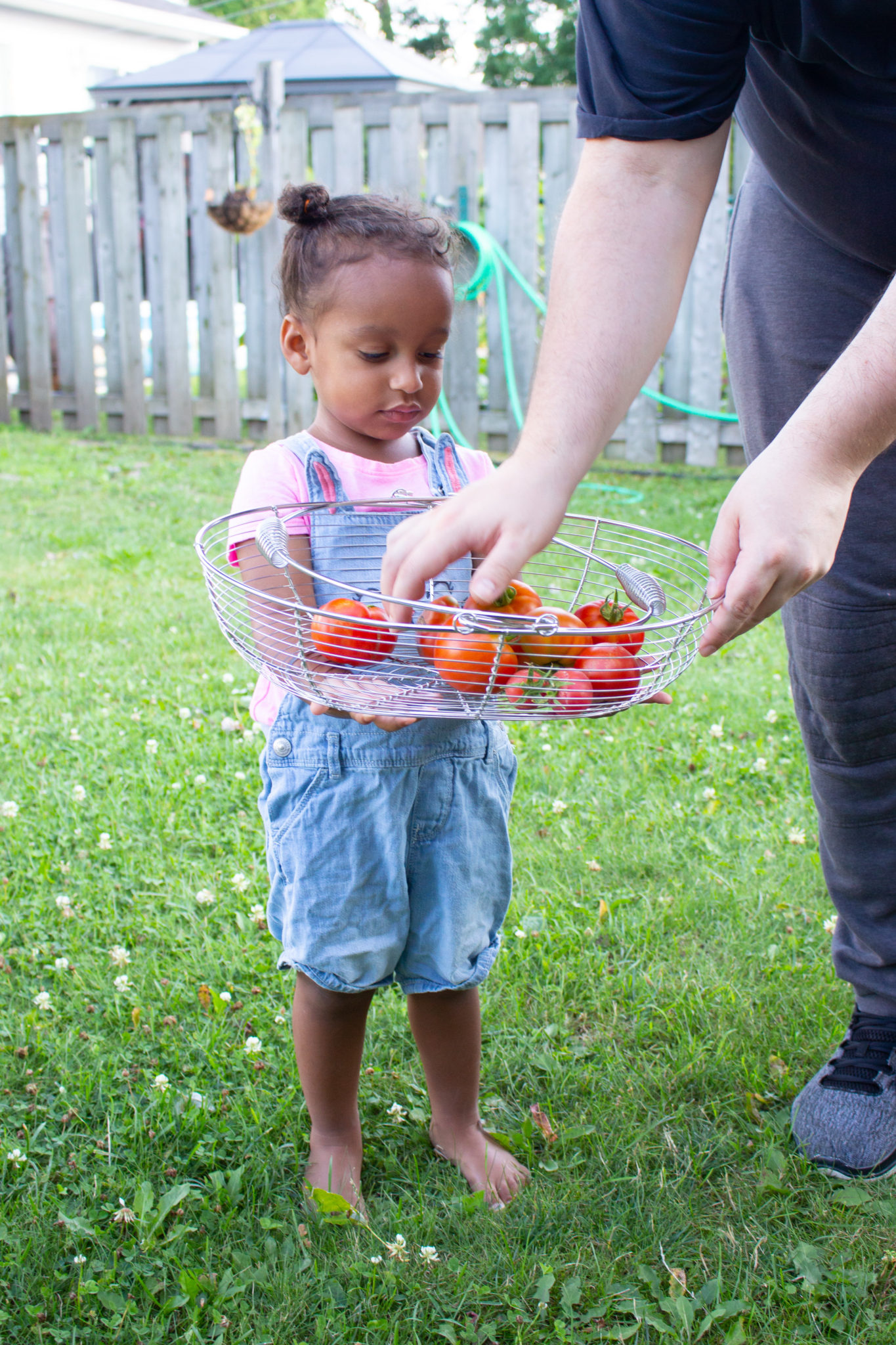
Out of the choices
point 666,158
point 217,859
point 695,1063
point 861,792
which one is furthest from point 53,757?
point 666,158

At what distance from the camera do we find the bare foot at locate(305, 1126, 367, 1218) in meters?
1.88

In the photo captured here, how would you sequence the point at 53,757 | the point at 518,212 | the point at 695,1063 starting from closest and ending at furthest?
Result: the point at 695,1063
the point at 53,757
the point at 518,212

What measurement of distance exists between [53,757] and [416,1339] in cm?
215

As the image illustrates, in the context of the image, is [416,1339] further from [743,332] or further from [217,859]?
[743,332]

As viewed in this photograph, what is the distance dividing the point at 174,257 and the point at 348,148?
1.52 m

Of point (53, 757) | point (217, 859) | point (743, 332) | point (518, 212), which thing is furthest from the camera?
point (518, 212)

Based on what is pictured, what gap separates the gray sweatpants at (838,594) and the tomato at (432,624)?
2.59 ft

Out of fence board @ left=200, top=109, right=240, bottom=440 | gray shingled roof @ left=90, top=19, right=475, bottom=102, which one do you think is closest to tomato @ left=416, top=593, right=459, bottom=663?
fence board @ left=200, top=109, right=240, bottom=440

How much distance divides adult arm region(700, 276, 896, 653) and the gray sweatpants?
701 mm

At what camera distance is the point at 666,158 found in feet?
5.01

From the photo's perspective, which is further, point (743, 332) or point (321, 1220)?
point (743, 332)

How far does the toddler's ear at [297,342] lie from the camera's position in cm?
181

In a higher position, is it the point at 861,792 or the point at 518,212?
the point at 518,212

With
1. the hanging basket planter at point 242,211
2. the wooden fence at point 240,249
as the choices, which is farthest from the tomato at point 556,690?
the hanging basket planter at point 242,211
